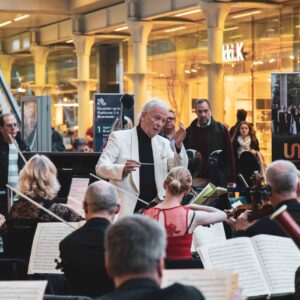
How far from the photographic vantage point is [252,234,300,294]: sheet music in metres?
5.74

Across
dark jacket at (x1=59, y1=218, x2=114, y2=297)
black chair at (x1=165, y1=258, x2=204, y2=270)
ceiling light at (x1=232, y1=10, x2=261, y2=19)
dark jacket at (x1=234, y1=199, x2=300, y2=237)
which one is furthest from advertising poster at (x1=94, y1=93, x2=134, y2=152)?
ceiling light at (x1=232, y1=10, x2=261, y2=19)

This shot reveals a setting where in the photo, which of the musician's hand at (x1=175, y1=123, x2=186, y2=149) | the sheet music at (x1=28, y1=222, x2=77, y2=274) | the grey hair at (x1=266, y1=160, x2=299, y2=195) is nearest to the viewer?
the grey hair at (x1=266, y1=160, x2=299, y2=195)

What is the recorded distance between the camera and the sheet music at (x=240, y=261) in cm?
560

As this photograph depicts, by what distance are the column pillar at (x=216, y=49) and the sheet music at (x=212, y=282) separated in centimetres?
1994

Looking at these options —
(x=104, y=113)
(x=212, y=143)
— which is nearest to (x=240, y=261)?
(x=212, y=143)

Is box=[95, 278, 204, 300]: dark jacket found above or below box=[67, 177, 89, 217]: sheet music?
above

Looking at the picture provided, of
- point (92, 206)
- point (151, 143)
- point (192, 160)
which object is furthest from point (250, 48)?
point (92, 206)

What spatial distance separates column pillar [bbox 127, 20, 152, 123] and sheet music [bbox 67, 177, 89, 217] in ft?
60.7

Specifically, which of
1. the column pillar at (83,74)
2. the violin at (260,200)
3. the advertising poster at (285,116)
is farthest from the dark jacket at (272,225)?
the column pillar at (83,74)

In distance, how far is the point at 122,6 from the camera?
1207 inches

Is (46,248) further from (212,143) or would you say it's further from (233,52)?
(233,52)

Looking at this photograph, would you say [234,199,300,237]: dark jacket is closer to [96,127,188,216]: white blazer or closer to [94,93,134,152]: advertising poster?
[96,127,188,216]: white blazer

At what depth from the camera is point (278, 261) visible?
5797 millimetres

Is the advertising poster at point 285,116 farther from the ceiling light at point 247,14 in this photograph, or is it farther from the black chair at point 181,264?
the ceiling light at point 247,14
